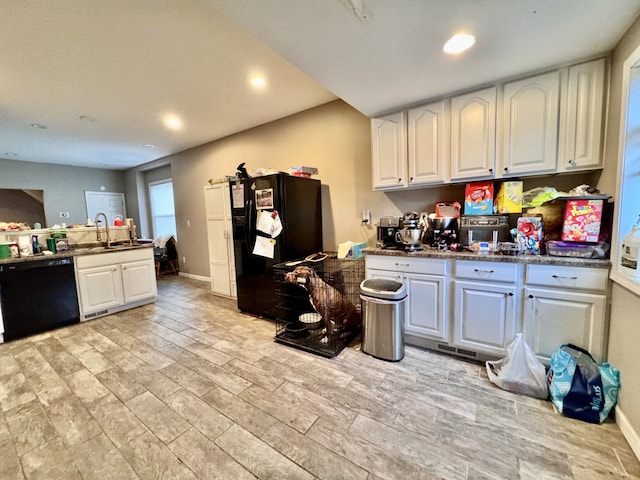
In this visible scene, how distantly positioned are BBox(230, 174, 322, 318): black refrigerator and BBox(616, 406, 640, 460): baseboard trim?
8.67 ft

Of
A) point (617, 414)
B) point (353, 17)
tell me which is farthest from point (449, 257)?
point (353, 17)

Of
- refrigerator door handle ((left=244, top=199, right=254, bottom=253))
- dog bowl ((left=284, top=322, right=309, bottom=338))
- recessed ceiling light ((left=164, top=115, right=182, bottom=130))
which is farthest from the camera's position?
recessed ceiling light ((left=164, top=115, right=182, bottom=130))

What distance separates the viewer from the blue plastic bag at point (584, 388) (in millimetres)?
1485

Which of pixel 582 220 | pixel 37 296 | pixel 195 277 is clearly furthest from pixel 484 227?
pixel 195 277

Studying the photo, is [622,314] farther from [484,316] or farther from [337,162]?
[337,162]

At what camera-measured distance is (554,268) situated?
1768 millimetres

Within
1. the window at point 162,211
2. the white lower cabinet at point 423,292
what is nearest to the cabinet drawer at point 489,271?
the white lower cabinet at point 423,292

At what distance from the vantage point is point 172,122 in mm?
3684

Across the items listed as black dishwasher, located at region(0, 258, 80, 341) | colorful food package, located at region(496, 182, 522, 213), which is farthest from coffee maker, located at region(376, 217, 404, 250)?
black dishwasher, located at region(0, 258, 80, 341)

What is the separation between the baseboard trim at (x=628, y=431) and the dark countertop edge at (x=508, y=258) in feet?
2.73

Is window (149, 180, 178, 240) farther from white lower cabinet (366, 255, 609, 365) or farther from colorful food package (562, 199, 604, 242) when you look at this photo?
colorful food package (562, 199, 604, 242)

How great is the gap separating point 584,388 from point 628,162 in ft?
4.33

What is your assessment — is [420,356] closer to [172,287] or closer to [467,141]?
[467,141]

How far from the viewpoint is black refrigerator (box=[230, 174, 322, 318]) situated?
2896 millimetres
